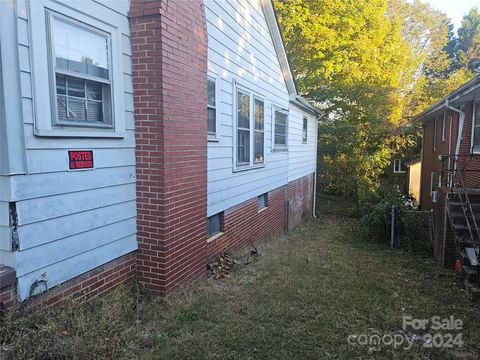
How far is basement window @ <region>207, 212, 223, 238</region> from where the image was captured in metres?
6.39

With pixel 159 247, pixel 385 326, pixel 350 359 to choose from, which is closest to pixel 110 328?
pixel 159 247

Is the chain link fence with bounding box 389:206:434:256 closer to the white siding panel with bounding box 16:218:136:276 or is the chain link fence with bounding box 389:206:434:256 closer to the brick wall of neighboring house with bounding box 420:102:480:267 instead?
the brick wall of neighboring house with bounding box 420:102:480:267

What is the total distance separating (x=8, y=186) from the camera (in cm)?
288

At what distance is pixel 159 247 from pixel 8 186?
1.91 m

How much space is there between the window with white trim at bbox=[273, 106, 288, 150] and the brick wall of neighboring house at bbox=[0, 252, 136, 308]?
21.4ft

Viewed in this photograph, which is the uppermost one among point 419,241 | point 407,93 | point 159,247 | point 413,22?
point 413,22

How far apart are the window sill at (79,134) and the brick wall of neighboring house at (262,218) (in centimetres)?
293

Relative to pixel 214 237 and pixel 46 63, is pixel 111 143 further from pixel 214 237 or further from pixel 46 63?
pixel 214 237

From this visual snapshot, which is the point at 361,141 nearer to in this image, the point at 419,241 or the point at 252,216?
the point at 419,241

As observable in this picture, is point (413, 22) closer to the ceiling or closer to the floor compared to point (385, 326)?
closer to the ceiling

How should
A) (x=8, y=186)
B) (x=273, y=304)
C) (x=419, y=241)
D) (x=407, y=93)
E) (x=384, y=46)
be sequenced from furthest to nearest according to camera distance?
1. (x=407, y=93)
2. (x=384, y=46)
3. (x=419, y=241)
4. (x=273, y=304)
5. (x=8, y=186)

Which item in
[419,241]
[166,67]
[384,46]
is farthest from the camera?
[384,46]

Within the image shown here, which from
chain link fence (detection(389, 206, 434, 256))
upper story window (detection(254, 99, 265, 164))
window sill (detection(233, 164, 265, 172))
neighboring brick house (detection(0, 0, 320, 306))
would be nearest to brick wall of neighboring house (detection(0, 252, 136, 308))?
neighboring brick house (detection(0, 0, 320, 306))

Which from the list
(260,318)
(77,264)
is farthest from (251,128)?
(77,264)
